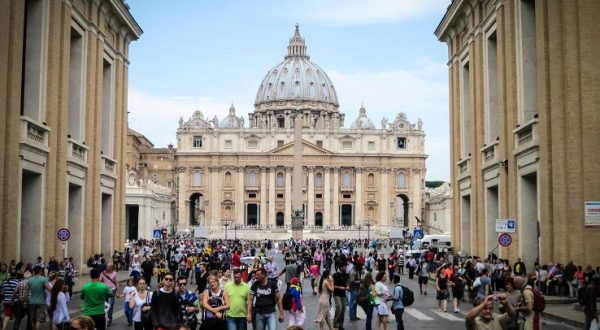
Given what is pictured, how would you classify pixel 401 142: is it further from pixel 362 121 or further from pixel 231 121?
pixel 231 121

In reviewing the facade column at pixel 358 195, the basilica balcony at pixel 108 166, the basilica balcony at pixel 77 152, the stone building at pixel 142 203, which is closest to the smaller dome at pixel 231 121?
the stone building at pixel 142 203

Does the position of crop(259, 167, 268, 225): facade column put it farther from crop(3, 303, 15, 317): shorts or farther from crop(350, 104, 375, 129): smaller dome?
crop(3, 303, 15, 317): shorts

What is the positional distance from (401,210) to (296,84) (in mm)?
35625

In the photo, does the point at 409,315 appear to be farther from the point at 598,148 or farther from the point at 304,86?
the point at 304,86

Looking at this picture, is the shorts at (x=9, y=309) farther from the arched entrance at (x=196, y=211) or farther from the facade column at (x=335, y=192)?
the arched entrance at (x=196, y=211)

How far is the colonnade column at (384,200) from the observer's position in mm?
140375

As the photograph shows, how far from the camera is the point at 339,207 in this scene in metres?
143

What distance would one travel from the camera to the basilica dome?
589 ft

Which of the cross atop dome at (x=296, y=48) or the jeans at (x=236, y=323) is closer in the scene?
the jeans at (x=236, y=323)

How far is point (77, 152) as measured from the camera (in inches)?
1374

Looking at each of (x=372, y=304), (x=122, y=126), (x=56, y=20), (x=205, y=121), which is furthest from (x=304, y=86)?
(x=372, y=304)

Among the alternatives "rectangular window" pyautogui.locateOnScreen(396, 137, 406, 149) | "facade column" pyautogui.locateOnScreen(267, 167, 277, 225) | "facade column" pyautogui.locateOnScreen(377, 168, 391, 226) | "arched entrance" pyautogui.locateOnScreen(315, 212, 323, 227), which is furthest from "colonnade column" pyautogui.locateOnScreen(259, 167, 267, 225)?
"rectangular window" pyautogui.locateOnScreen(396, 137, 406, 149)

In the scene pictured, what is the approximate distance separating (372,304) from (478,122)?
1888cm

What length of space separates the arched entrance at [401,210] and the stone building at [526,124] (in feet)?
333
